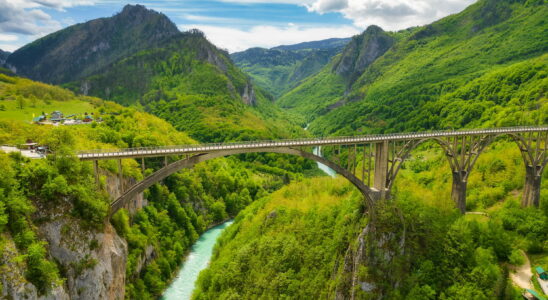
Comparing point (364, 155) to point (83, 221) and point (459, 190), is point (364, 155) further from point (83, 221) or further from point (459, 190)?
point (83, 221)

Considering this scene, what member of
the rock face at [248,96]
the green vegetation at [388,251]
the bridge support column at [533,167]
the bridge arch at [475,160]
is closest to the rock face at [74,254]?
the green vegetation at [388,251]

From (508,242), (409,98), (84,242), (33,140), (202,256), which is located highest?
(409,98)

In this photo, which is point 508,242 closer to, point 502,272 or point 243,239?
point 502,272

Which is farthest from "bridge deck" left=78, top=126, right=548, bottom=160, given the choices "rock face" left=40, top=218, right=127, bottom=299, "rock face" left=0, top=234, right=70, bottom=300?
"rock face" left=0, top=234, right=70, bottom=300

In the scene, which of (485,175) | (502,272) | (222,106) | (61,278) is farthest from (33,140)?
(222,106)

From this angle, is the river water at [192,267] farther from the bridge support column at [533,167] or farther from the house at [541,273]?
the bridge support column at [533,167]

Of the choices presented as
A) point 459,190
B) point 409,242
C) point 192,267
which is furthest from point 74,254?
point 459,190

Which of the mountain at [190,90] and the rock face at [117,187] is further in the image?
the mountain at [190,90]
